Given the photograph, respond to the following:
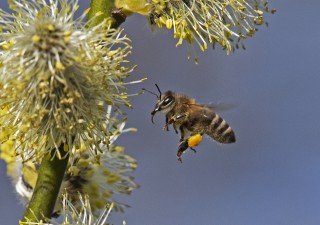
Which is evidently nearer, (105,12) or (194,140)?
(105,12)

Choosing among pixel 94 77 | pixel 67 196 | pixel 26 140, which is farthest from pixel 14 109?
pixel 67 196

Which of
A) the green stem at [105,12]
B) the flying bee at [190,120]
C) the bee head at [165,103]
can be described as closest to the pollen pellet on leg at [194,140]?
the flying bee at [190,120]

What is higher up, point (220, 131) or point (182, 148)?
point (220, 131)

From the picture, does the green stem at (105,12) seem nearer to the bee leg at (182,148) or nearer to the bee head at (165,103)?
the bee head at (165,103)

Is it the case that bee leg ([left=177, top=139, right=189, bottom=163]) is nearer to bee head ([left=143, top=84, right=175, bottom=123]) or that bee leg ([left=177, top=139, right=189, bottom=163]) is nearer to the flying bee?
the flying bee

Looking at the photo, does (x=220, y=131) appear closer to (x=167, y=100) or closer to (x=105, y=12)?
(x=167, y=100)

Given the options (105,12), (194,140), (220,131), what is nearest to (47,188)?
(105,12)

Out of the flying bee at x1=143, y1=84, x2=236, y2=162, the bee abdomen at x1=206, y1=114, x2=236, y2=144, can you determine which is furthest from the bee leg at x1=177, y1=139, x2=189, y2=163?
the bee abdomen at x1=206, y1=114, x2=236, y2=144
